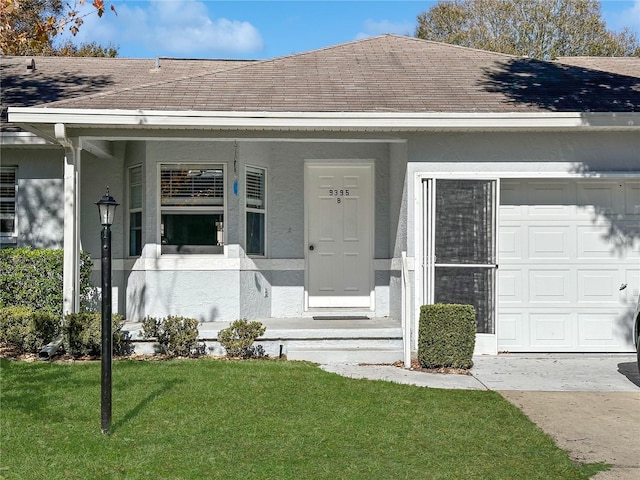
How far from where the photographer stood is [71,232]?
998cm

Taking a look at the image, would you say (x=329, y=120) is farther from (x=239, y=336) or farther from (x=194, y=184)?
(x=239, y=336)

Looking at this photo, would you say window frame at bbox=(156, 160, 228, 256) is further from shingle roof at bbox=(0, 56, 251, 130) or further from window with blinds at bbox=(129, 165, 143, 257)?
shingle roof at bbox=(0, 56, 251, 130)

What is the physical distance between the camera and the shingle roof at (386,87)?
33.0ft

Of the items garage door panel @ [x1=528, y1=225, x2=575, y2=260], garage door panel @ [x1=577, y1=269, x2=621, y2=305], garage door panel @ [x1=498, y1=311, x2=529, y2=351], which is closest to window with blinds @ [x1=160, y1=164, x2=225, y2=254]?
garage door panel @ [x1=498, y1=311, x2=529, y2=351]

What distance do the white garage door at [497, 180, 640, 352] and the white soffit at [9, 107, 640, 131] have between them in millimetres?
1042

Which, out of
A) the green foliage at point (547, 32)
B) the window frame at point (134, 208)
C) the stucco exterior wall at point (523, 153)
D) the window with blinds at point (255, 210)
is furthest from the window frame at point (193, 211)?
the green foliage at point (547, 32)

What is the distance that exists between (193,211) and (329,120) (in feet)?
9.39

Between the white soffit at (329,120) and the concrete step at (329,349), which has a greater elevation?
the white soffit at (329,120)

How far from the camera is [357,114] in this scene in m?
9.72

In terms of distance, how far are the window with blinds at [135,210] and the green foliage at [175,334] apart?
6.78ft

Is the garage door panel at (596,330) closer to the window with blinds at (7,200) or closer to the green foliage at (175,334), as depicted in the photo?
the green foliage at (175,334)

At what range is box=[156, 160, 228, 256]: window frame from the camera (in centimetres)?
1137

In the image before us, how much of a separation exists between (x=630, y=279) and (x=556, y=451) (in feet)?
17.5

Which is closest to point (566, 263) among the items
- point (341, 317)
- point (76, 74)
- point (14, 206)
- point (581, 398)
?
point (581, 398)
